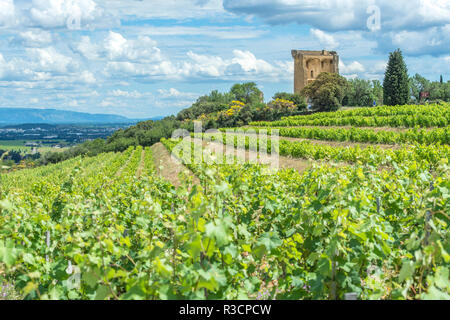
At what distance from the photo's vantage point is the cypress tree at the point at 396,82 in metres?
49.8

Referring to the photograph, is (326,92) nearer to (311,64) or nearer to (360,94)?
(360,94)

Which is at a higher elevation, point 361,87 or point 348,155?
point 361,87

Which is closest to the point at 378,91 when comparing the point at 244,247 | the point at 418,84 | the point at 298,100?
the point at 418,84

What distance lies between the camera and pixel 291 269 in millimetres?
3803

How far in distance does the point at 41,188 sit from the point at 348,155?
10553 mm

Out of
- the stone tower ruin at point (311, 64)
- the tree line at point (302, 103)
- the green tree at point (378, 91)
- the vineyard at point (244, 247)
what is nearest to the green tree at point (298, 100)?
the tree line at point (302, 103)

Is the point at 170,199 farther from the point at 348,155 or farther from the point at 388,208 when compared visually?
the point at 348,155

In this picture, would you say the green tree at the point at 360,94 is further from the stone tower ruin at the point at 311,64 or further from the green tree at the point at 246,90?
the green tree at the point at 246,90

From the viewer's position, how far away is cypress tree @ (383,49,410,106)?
163ft

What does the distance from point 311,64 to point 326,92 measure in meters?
41.3

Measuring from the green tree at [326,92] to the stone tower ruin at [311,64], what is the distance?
3132cm

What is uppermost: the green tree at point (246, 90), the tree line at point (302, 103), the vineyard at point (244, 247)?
the green tree at point (246, 90)

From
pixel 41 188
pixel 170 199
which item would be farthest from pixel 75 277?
pixel 41 188
